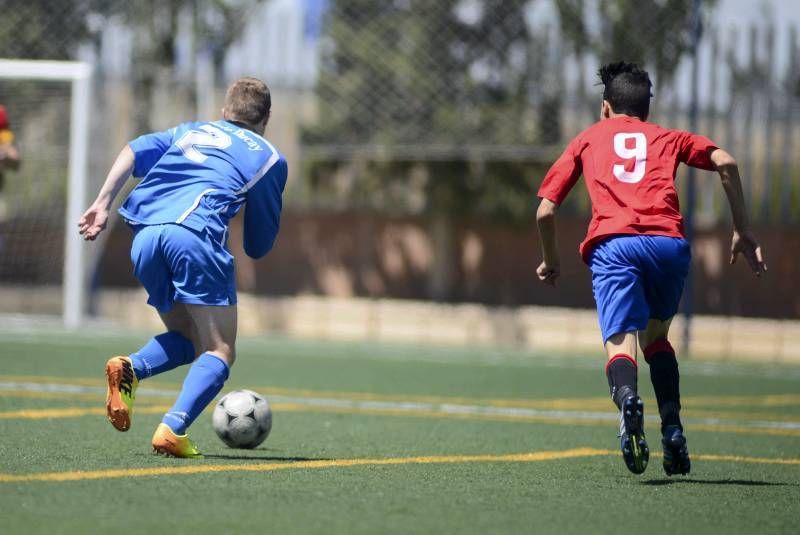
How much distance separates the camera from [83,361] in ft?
42.7

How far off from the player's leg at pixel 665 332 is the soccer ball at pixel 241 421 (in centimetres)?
185

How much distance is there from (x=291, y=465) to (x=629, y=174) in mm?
1960

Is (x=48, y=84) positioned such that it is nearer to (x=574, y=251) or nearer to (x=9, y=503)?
(x=574, y=251)

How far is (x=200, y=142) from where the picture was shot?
6.87m

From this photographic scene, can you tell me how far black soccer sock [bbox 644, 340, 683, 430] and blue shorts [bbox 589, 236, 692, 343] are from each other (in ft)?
1.04

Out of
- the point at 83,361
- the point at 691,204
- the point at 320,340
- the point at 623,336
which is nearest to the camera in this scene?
the point at 623,336

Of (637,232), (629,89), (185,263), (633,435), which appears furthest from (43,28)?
(633,435)

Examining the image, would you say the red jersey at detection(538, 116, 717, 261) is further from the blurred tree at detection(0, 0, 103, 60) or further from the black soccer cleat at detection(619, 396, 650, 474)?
the blurred tree at detection(0, 0, 103, 60)

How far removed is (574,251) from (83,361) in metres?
9.82

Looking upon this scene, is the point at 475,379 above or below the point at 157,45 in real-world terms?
below

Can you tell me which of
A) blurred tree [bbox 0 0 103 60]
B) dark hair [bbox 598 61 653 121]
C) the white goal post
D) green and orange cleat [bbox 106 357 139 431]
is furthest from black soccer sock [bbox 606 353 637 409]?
blurred tree [bbox 0 0 103 60]

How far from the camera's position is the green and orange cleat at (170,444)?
6.41m

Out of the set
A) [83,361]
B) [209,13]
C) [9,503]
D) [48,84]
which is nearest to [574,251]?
[209,13]

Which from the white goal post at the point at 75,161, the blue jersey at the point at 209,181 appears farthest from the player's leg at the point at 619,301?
the white goal post at the point at 75,161
